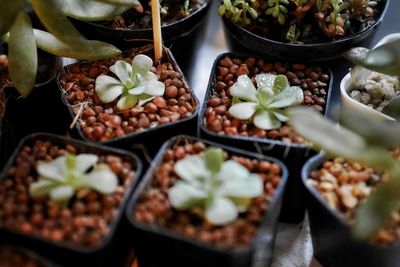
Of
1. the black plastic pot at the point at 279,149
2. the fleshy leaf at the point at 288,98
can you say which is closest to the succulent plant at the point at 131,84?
the black plastic pot at the point at 279,149

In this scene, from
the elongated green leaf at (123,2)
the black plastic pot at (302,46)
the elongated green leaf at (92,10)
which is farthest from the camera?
the black plastic pot at (302,46)

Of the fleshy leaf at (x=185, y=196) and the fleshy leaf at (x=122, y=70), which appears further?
the fleshy leaf at (x=122, y=70)

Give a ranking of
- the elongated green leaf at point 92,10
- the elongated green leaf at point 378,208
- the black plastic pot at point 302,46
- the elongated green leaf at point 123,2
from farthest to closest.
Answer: the black plastic pot at point 302,46 < the elongated green leaf at point 92,10 < the elongated green leaf at point 123,2 < the elongated green leaf at point 378,208

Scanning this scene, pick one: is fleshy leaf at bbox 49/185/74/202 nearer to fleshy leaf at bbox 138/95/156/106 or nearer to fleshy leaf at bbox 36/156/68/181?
fleshy leaf at bbox 36/156/68/181

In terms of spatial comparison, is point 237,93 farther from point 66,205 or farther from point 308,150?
point 66,205

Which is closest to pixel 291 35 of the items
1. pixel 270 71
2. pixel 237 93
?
pixel 270 71

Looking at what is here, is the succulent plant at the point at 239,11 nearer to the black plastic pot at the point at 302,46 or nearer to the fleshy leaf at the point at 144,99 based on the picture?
the black plastic pot at the point at 302,46
